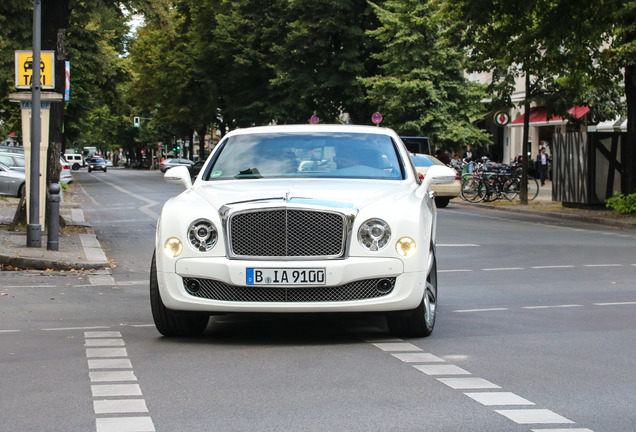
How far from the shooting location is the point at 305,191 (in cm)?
788

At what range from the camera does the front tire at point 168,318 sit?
8.04 metres

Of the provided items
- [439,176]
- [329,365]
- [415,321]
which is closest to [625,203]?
[439,176]

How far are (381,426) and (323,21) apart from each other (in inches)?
1882

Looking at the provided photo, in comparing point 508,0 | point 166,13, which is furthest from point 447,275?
point 508,0

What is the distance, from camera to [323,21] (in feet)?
170

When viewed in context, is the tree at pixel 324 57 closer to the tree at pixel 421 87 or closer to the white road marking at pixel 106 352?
the tree at pixel 421 87

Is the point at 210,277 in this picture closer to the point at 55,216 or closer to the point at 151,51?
the point at 55,216

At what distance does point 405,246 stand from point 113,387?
8.05 ft

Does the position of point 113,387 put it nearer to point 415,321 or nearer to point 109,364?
point 109,364

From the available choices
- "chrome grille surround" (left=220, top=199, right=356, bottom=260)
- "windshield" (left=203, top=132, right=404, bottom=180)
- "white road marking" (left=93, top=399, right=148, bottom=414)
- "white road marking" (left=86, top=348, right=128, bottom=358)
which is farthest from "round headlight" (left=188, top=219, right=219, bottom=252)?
"white road marking" (left=93, top=399, right=148, bottom=414)

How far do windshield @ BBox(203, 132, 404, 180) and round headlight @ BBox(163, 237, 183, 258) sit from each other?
1.20 meters

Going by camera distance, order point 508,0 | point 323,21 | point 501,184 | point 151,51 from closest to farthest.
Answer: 1. point 508,0
2. point 501,184
3. point 323,21
4. point 151,51

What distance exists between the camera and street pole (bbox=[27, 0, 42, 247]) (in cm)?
1581

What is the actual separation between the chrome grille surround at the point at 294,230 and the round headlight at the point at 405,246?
1.24ft
